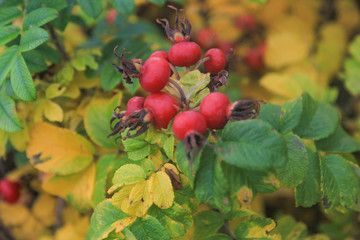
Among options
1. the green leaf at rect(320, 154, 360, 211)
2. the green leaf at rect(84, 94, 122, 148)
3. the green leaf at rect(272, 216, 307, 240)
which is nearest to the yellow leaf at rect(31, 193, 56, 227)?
the green leaf at rect(84, 94, 122, 148)

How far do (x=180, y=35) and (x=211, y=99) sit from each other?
0.26 meters

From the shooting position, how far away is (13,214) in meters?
2.04

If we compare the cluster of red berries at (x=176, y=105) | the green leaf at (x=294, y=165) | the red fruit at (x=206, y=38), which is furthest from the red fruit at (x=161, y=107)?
the red fruit at (x=206, y=38)

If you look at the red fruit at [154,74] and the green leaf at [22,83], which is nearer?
the red fruit at [154,74]

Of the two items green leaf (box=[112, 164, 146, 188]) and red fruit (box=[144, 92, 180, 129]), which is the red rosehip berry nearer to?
red fruit (box=[144, 92, 180, 129])

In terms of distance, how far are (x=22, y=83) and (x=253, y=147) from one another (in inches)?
31.4

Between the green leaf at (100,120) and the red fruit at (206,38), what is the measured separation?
3.28ft

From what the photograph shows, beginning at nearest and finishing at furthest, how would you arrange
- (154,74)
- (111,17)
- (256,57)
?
1. (154,74)
2. (111,17)
3. (256,57)

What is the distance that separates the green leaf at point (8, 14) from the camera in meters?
1.26

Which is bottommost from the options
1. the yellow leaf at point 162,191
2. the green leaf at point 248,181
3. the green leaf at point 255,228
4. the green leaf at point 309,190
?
the green leaf at point 255,228

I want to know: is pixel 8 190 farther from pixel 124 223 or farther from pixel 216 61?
pixel 216 61

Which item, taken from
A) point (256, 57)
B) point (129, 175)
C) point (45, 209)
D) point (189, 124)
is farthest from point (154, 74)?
point (256, 57)

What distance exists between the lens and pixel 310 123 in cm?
122

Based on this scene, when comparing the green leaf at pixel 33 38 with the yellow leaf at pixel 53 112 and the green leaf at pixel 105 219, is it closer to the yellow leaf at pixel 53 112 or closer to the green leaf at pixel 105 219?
the yellow leaf at pixel 53 112
